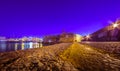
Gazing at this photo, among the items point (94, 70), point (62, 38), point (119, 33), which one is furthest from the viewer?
point (62, 38)

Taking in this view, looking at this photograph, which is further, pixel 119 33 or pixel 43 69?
pixel 119 33

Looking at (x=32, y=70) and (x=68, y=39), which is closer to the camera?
(x=32, y=70)

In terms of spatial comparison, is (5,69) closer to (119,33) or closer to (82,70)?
(82,70)

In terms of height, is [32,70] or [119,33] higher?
[119,33]

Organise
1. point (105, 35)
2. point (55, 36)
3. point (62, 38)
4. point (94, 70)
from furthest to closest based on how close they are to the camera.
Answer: point (55, 36) < point (62, 38) < point (105, 35) < point (94, 70)

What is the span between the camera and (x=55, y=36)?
97.4 meters

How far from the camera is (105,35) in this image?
4088 centimetres

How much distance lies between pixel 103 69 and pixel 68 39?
7287 cm

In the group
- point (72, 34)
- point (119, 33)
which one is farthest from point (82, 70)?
point (72, 34)

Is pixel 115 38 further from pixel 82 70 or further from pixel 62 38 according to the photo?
pixel 62 38

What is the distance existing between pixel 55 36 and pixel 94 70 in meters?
93.7

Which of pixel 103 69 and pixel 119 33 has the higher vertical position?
pixel 119 33

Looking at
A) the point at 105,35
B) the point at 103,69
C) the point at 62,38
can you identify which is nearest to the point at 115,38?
the point at 105,35

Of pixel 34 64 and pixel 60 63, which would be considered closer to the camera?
pixel 34 64
